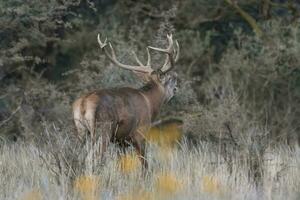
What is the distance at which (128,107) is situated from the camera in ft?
41.9

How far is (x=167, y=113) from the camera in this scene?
56.7ft

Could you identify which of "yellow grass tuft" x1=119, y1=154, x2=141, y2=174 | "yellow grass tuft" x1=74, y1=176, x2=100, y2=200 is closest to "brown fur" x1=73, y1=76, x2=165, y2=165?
"yellow grass tuft" x1=119, y1=154, x2=141, y2=174

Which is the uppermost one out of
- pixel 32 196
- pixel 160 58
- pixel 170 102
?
pixel 160 58

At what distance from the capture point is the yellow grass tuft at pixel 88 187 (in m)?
9.19

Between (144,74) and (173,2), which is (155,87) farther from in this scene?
(173,2)

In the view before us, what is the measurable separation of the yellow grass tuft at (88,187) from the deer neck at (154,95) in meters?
4.05

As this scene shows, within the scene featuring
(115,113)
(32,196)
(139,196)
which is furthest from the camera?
(115,113)

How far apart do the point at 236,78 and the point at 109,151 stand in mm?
7896

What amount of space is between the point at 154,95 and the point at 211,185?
438 centimetres

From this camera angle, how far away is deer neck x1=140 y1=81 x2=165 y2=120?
45.4 feet

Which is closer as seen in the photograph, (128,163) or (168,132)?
(128,163)

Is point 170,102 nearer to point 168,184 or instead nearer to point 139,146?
point 139,146

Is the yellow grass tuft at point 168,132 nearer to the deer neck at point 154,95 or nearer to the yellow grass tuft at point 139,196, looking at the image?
the deer neck at point 154,95

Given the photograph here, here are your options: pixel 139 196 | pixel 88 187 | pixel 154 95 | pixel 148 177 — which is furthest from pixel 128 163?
pixel 154 95
